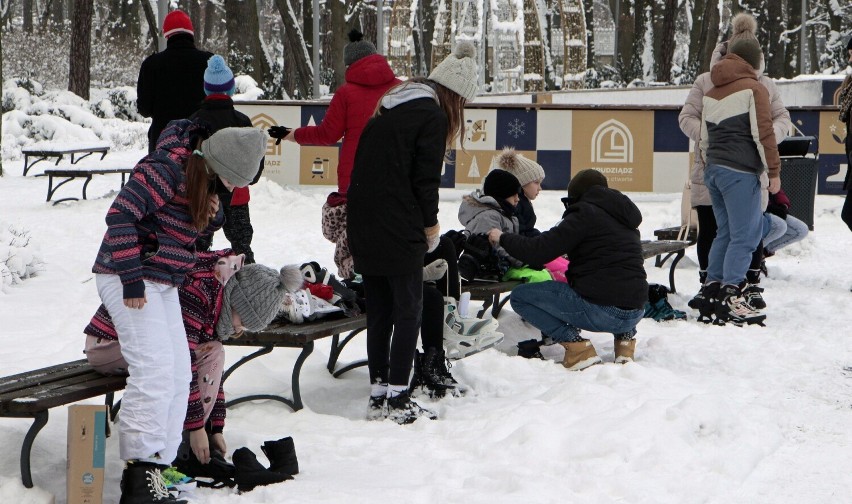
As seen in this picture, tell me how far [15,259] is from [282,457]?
207 inches

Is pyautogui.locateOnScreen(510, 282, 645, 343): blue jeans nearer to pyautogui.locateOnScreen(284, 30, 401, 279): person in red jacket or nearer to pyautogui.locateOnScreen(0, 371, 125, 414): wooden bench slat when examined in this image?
pyautogui.locateOnScreen(284, 30, 401, 279): person in red jacket

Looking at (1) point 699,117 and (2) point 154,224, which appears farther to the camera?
(1) point 699,117

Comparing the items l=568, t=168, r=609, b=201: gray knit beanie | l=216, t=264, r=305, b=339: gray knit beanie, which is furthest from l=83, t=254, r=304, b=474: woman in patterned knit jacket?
l=568, t=168, r=609, b=201: gray knit beanie

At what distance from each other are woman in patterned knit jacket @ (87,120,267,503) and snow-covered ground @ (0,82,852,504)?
13.8 inches

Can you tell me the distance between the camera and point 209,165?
3963mm

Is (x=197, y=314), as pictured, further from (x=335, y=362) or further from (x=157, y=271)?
(x=335, y=362)

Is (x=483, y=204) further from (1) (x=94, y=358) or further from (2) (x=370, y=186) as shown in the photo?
(1) (x=94, y=358)

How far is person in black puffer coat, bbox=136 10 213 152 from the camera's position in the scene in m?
6.82

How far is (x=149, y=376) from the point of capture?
3.84 metres

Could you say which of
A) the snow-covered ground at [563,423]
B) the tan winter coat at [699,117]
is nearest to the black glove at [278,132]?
the snow-covered ground at [563,423]

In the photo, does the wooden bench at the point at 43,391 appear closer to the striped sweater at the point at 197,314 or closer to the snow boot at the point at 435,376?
the striped sweater at the point at 197,314

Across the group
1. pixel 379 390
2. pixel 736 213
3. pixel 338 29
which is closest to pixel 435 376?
pixel 379 390

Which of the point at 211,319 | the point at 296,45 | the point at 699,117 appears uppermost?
the point at 296,45

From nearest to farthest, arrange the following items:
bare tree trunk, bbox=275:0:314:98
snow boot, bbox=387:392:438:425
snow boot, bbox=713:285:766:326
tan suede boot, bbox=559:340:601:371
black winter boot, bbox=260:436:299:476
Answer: black winter boot, bbox=260:436:299:476, snow boot, bbox=387:392:438:425, tan suede boot, bbox=559:340:601:371, snow boot, bbox=713:285:766:326, bare tree trunk, bbox=275:0:314:98
